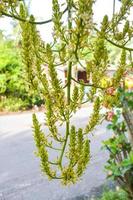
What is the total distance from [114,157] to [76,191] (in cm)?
256

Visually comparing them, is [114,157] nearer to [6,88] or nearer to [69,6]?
[69,6]

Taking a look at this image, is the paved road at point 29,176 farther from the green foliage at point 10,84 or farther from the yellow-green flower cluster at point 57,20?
the green foliage at point 10,84

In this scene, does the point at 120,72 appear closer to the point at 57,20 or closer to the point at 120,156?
the point at 57,20

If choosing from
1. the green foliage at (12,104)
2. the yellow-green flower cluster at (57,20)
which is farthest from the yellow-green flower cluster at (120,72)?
the green foliage at (12,104)

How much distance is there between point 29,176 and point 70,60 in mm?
6533

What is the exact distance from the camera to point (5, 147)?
987cm

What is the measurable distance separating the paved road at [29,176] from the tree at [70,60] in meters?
3.00

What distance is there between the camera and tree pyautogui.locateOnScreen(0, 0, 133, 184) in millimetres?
842

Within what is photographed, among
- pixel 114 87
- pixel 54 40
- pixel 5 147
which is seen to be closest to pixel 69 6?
pixel 54 40

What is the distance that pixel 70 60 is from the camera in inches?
34.4

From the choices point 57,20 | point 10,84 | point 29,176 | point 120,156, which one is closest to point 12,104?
point 10,84

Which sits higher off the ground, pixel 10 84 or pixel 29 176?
pixel 29 176

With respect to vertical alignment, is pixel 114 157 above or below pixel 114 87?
below

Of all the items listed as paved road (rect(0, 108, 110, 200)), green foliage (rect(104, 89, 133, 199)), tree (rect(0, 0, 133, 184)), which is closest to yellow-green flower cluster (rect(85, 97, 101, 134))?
tree (rect(0, 0, 133, 184))
